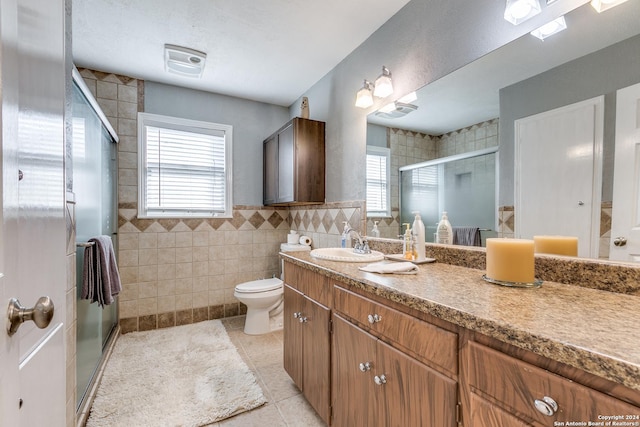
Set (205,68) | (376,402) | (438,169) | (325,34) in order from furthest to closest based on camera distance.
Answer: (205,68)
(325,34)
(438,169)
(376,402)

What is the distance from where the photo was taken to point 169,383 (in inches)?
73.0

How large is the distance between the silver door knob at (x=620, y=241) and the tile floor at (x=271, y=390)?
1541 millimetres

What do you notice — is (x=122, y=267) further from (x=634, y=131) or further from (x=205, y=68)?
(x=634, y=131)

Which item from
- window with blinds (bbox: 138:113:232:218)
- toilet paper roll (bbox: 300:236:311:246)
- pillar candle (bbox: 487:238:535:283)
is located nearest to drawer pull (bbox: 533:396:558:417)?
pillar candle (bbox: 487:238:535:283)

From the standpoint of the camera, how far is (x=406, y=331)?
36.2 inches

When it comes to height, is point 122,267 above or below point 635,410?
below

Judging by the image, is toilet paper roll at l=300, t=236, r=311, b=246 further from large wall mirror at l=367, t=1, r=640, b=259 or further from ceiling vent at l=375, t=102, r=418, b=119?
ceiling vent at l=375, t=102, r=418, b=119

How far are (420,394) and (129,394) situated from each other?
1805mm

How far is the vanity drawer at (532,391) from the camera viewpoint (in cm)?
50

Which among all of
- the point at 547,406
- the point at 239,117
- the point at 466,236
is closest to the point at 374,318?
the point at 547,406

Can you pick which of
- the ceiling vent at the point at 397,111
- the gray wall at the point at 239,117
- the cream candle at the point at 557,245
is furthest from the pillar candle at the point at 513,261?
the gray wall at the point at 239,117

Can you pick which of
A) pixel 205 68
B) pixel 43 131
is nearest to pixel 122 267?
pixel 205 68

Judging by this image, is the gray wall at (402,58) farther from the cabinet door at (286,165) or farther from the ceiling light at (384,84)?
the cabinet door at (286,165)

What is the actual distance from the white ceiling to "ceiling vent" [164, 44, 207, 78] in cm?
5
